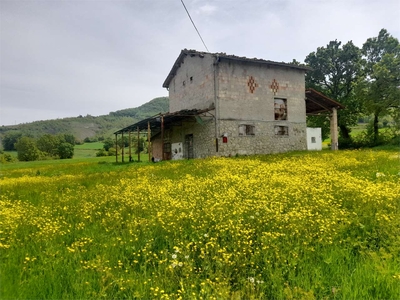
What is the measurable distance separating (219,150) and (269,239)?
17507mm

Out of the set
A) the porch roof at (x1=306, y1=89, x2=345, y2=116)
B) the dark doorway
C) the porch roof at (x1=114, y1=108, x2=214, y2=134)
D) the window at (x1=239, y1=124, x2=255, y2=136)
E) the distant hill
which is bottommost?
the dark doorway

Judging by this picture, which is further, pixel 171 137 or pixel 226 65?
pixel 171 137

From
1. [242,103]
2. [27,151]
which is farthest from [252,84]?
[27,151]

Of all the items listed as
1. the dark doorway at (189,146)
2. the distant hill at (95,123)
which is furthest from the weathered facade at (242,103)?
the distant hill at (95,123)

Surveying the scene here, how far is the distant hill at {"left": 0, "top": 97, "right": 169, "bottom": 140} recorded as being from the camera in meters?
138

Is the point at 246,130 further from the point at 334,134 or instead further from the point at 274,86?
the point at 334,134

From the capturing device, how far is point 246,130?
73.7 feet

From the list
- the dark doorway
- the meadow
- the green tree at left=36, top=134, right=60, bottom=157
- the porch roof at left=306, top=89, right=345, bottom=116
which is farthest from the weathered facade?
the green tree at left=36, top=134, right=60, bottom=157

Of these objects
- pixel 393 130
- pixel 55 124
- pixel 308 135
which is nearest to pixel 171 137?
pixel 308 135

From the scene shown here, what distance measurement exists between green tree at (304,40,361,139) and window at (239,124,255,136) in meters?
18.8

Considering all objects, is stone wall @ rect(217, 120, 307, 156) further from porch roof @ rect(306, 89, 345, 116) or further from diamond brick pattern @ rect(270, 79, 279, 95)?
porch roof @ rect(306, 89, 345, 116)

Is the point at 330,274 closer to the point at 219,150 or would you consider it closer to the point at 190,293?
the point at 190,293

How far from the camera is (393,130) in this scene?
109 feet

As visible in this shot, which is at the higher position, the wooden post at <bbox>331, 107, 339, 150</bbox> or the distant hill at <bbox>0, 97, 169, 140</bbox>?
the distant hill at <bbox>0, 97, 169, 140</bbox>
